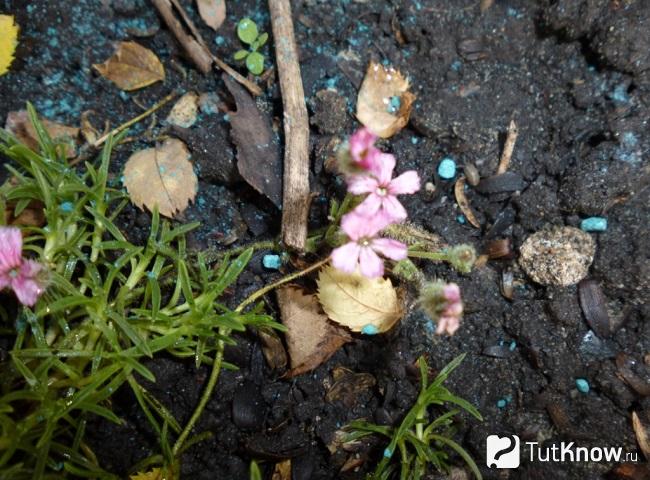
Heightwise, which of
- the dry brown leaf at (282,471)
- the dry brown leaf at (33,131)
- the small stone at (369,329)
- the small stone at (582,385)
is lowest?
the dry brown leaf at (282,471)

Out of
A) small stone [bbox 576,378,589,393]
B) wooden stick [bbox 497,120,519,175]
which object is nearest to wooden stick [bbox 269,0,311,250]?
wooden stick [bbox 497,120,519,175]

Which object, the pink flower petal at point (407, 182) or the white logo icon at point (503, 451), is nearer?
the pink flower petal at point (407, 182)

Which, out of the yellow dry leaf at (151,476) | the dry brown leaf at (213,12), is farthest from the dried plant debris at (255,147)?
the yellow dry leaf at (151,476)

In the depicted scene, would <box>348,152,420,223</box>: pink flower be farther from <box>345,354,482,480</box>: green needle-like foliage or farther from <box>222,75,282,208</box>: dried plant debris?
<box>345,354,482,480</box>: green needle-like foliage

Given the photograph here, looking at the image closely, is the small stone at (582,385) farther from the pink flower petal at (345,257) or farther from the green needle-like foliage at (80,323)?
the green needle-like foliage at (80,323)

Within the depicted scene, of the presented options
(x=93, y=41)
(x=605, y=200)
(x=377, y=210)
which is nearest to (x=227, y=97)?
Answer: (x=93, y=41)

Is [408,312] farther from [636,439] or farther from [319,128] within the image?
[636,439]
